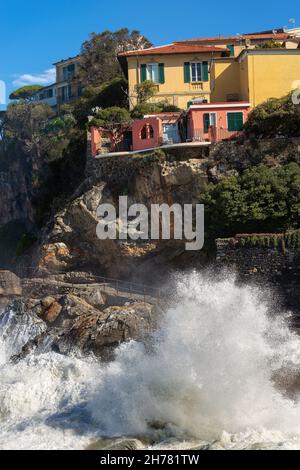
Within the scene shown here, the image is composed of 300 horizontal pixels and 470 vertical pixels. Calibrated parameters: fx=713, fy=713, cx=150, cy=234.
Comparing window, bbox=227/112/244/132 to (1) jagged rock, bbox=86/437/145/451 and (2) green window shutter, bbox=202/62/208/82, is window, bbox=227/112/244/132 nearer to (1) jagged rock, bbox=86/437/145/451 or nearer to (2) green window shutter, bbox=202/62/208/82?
(2) green window shutter, bbox=202/62/208/82

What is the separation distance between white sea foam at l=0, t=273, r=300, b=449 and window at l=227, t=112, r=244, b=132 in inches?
533

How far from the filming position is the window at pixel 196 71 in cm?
4247

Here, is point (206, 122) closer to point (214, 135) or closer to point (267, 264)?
point (214, 135)

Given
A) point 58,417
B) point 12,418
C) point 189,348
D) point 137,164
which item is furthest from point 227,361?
point 137,164

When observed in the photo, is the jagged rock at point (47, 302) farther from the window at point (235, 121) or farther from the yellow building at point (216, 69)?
the yellow building at point (216, 69)

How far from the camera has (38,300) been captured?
1262 inches

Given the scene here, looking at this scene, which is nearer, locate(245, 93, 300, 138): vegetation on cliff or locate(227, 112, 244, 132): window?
locate(245, 93, 300, 138): vegetation on cliff

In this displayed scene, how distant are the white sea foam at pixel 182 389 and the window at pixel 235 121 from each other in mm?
13541

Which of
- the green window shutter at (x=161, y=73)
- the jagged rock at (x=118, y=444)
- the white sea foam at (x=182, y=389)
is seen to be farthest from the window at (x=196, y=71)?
the jagged rock at (x=118, y=444)

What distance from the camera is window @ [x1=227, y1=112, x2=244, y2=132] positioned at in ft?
113

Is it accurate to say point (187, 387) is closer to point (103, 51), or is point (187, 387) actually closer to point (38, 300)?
point (38, 300)

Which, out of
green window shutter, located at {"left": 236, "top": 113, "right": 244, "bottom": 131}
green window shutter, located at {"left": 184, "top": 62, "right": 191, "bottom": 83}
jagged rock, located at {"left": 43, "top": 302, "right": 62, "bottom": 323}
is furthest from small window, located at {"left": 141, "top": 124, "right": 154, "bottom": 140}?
jagged rock, located at {"left": 43, "top": 302, "right": 62, "bottom": 323}

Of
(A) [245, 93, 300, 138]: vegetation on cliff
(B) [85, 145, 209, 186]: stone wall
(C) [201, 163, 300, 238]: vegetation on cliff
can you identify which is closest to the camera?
(C) [201, 163, 300, 238]: vegetation on cliff

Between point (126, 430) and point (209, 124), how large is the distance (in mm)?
19566
